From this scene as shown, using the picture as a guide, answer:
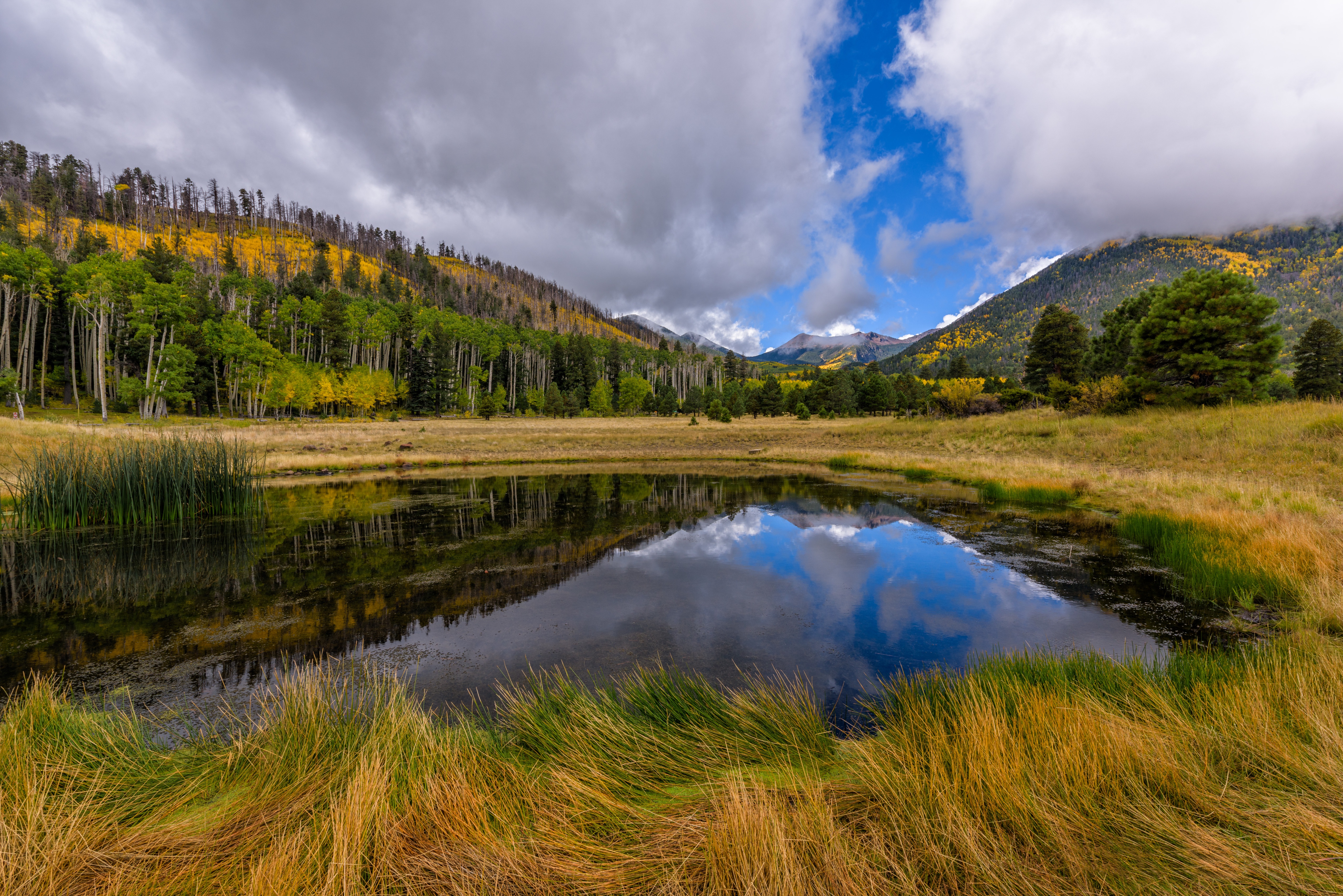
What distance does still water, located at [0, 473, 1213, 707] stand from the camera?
249 inches

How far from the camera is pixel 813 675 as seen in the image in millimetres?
5980

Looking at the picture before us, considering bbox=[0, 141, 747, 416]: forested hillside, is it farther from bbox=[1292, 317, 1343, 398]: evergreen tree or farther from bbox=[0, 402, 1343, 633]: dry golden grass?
bbox=[1292, 317, 1343, 398]: evergreen tree

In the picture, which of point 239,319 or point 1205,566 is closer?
point 1205,566

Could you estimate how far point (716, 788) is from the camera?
322cm

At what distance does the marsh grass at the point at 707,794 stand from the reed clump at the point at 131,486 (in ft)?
42.6

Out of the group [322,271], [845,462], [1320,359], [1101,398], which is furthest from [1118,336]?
[322,271]

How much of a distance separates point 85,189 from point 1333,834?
7066 inches

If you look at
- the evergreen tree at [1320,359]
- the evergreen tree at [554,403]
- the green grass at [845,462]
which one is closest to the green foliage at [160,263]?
the evergreen tree at [554,403]

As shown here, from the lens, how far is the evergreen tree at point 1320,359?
43812 millimetres

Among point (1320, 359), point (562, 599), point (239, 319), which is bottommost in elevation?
point (562, 599)

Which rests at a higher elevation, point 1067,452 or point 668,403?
point 668,403

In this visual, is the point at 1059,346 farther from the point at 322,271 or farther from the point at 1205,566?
the point at 322,271

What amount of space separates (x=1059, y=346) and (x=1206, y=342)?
79.4ft

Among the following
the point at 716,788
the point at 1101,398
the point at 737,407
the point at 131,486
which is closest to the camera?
the point at 716,788
